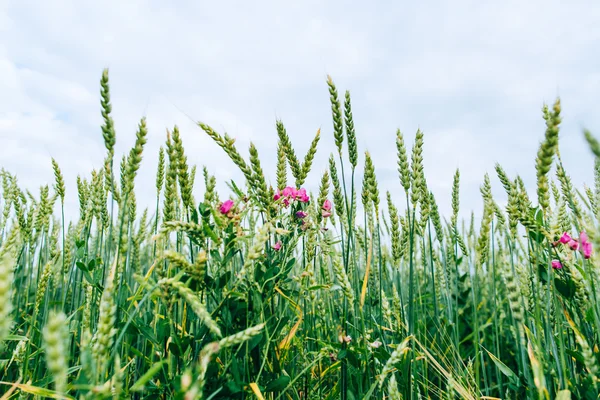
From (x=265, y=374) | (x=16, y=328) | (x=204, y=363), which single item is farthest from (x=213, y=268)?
(x=16, y=328)

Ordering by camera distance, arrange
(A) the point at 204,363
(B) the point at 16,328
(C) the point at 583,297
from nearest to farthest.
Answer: (A) the point at 204,363
(C) the point at 583,297
(B) the point at 16,328

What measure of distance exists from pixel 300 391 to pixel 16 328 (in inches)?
58.2

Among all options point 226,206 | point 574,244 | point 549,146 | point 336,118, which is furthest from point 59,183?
point 574,244

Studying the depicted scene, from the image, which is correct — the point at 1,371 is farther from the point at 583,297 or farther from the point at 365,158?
the point at 583,297

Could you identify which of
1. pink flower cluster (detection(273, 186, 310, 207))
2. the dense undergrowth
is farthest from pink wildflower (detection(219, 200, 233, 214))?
pink flower cluster (detection(273, 186, 310, 207))

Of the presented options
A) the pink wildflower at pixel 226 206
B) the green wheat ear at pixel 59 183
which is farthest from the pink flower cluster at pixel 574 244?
the green wheat ear at pixel 59 183

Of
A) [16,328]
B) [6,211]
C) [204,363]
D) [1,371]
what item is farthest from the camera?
[6,211]

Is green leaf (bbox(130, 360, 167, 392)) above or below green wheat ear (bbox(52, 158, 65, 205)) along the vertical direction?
below

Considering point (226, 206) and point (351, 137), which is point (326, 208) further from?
point (226, 206)

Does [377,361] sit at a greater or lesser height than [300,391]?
greater

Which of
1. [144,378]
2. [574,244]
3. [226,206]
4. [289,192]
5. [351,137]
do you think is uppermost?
[351,137]

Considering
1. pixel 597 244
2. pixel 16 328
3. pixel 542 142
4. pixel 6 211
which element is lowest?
pixel 16 328

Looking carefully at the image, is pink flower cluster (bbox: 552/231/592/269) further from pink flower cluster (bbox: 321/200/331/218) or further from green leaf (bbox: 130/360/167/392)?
green leaf (bbox: 130/360/167/392)

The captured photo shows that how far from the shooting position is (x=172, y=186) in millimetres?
1267
